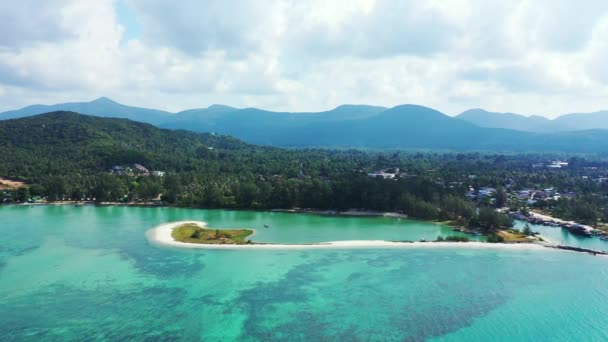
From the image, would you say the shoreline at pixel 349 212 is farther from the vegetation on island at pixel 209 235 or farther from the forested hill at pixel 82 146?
the forested hill at pixel 82 146

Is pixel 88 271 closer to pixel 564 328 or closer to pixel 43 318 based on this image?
pixel 43 318

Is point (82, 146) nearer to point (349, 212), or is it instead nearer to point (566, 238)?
point (349, 212)

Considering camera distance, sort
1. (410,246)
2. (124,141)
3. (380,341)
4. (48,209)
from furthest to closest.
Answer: (124,141)
(48,209)
(410,246)
(380,341)

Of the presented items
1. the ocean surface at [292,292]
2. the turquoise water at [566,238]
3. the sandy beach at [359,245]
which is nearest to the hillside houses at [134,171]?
the ocean surface at [292,292]

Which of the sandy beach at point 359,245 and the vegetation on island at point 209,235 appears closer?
the sandy beach at point 359,245

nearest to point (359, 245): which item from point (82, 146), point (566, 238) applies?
point (566, 238)

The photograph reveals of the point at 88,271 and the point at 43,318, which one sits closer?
the point at 43,318

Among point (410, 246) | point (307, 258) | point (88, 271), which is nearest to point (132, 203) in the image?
point (88, 271)
